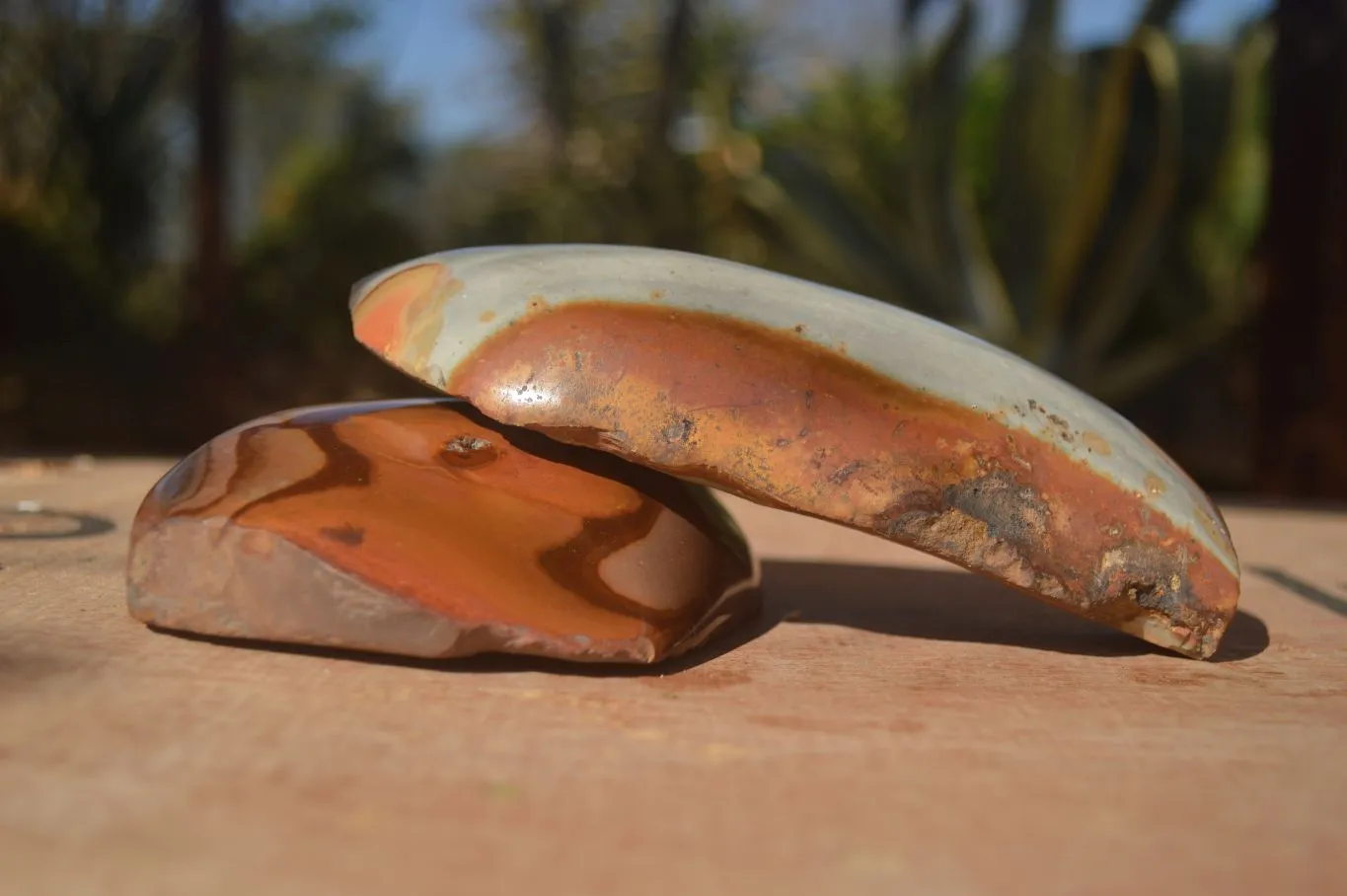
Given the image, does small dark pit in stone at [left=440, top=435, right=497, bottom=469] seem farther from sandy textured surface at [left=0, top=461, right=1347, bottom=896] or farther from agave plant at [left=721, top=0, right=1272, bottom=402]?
agave plant at [left=721, top=0, right=1272, bottom=402]

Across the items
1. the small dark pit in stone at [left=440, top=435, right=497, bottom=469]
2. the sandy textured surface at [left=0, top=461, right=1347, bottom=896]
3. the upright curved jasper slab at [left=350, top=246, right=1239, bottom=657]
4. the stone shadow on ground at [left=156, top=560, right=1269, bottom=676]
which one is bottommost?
the stone shadow on ground at [left=156, top=560, right=1269, bottom=676]

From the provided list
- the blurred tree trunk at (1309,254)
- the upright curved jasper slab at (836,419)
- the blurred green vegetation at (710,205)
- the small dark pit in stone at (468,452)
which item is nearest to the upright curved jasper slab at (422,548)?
the small dark pit in stone at (468,452)

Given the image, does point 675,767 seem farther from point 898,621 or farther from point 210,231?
point 210,231

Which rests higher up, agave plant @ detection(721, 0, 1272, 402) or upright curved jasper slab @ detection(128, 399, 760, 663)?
agave plant @ detection(721, 0, 1272, 402)

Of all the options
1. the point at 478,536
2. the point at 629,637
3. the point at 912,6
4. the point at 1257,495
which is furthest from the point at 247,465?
the point at 912,6

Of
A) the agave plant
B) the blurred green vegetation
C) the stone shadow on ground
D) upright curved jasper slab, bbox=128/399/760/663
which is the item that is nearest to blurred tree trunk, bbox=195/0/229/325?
the blurred green vegetation

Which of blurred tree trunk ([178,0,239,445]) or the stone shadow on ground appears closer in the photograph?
the stone shadow on ground

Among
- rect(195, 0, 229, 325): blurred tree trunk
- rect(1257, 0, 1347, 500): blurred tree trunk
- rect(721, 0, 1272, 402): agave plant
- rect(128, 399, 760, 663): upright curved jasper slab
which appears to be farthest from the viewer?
rect(195, 0, 229, 325): blurred tree trunk
